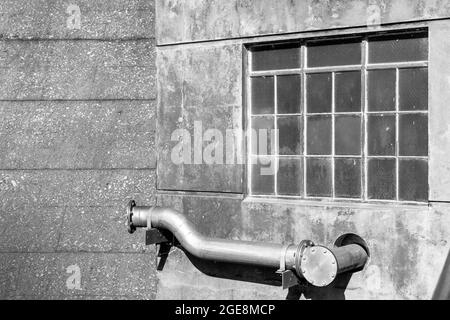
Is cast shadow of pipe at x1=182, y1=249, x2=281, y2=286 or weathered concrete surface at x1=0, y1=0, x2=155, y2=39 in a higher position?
weathered concrete surface at x1=0, y1=0, x2=155, y2=39

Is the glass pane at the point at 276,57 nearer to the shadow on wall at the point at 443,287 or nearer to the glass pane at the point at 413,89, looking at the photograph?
the glass pane at the point at 413,89

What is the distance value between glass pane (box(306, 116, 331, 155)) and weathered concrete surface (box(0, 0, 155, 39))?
2.77 meters

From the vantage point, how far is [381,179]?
7.92 meters

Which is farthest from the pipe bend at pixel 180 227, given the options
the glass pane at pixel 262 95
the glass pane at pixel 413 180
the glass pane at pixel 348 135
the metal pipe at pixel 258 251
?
the glass pane at pixel 413 180

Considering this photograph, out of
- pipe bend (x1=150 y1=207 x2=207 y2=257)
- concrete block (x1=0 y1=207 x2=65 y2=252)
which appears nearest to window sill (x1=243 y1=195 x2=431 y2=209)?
pipe bend (x1=150 y1=207 x2=207 y2=257)

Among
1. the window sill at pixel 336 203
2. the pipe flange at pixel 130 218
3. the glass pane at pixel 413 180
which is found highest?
the glass pane at pixel 413 180

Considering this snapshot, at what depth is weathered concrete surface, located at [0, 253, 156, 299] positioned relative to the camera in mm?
9117

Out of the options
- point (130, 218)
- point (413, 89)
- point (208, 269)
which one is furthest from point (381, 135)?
point (130, 218)

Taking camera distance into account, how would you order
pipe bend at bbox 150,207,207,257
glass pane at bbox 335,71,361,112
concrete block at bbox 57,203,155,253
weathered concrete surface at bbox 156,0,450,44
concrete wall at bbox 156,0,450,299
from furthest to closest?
concrete block at bbox 57,203,155,253 < pipe bend at bbox 150,207,207,257 < glass pane at bbox 335,71,361,112 < weathered concrete surface at bbox 156,0,450,44 < concrete wall at bbox 156,0,450,299

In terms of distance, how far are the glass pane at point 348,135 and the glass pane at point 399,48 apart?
74 cm

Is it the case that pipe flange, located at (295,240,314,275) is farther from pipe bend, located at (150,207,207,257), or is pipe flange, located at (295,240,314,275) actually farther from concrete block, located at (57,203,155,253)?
concrete block, located at (57,203,155,253)

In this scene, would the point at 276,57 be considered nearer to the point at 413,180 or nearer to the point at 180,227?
the point at 413,180

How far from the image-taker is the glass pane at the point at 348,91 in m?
8.08

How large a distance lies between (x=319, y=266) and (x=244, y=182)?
1873mm
